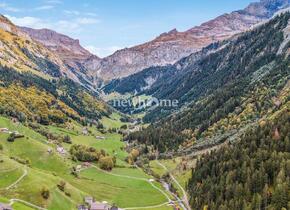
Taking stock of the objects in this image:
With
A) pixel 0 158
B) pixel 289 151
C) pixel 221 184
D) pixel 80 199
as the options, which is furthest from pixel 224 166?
pixel 0 158

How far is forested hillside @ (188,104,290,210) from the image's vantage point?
156 metres

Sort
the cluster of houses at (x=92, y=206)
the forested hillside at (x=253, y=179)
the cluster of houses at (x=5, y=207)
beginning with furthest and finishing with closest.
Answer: the cluster of houses at (x=92, y=206) < the forested hillside at (x=253, y=179) < the cluster of houses at (x=5, y=207)

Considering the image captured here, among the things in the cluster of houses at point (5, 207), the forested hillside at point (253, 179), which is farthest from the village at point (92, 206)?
the forested hillside at point (253, 179)

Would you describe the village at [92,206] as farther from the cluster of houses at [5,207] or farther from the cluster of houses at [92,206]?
the cluster of houses at [5,207]

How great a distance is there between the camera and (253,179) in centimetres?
16938

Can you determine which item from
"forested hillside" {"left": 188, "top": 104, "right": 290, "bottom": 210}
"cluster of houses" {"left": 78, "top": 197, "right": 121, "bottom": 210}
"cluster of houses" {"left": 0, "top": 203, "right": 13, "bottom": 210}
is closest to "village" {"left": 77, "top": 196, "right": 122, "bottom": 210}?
"cluster of houses" {"left": 78, "top": 197, "right": 121, "bottom": 210}

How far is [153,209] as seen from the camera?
7205 inches

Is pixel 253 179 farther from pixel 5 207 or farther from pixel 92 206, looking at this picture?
pixel 5 207

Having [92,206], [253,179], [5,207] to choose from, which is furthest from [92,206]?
[253,179]

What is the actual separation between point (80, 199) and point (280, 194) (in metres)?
71.4

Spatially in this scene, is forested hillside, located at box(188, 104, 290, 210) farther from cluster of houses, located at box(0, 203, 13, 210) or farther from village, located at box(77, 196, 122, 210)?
cluster of houses, located at box(0, 203, 13, 210)

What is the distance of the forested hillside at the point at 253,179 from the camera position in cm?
15550

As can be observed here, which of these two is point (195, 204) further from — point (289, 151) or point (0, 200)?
point (0, 200)

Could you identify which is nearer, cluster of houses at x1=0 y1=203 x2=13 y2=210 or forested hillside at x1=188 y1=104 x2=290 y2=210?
cluster of houses at x1=0 y1=203 x2=13 y2=210
